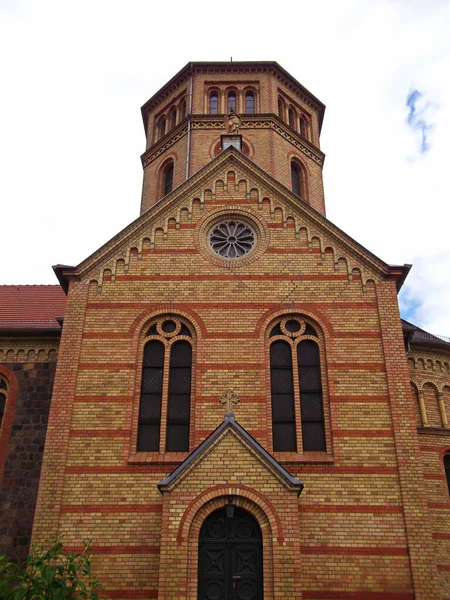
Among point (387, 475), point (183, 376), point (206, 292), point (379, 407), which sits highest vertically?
point (206, 292)

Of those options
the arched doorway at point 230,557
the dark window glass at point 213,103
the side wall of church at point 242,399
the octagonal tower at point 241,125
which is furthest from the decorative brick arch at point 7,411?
the dark window glass at point 213,103

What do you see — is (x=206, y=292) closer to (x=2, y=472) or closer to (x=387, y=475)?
(x=387, y=475)

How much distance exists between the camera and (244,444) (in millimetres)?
11023

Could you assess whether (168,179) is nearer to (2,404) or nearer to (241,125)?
(241,125)

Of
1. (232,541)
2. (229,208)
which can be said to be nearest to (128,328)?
(229,208)

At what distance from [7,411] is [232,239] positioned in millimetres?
7440

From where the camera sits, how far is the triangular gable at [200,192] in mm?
14094

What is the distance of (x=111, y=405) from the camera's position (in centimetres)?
1264

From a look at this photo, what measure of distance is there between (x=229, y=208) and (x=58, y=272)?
182 inches

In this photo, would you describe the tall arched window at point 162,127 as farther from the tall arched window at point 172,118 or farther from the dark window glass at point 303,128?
the dark window glass at point 303,128

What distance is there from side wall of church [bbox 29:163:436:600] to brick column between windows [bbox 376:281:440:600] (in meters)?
0.03

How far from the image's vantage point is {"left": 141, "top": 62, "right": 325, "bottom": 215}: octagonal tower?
22.1m

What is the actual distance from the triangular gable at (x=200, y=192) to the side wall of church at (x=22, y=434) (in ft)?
9.28

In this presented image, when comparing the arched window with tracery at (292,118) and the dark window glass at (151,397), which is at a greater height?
the arched window with tracery at (292,118)
